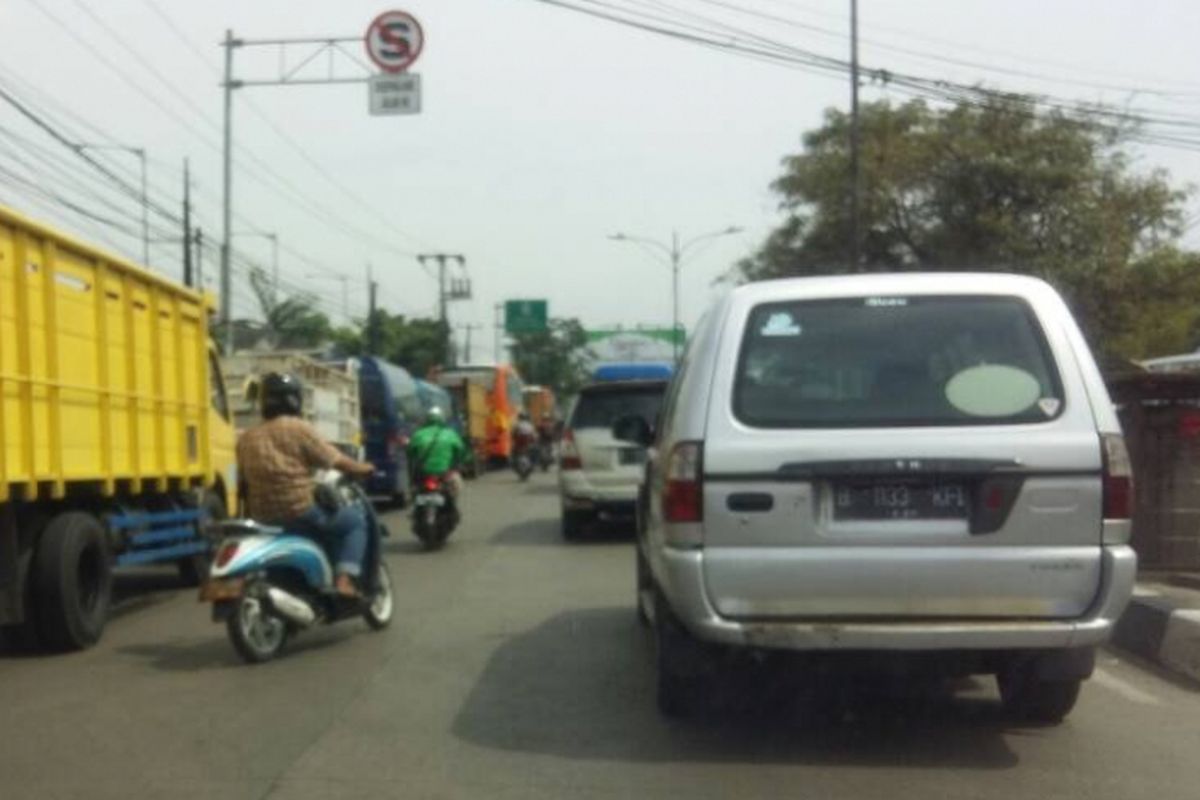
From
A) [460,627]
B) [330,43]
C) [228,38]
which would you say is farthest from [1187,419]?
[228,38]

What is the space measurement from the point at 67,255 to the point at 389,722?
4.39 m

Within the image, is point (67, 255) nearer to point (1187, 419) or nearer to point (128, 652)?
point (128, 652)

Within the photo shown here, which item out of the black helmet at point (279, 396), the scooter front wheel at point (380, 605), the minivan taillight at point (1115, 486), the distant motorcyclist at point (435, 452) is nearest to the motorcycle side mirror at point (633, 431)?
the scooter front wheel at point (380, 605)

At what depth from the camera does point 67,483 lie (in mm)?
11039

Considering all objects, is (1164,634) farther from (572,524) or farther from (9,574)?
(572,524)

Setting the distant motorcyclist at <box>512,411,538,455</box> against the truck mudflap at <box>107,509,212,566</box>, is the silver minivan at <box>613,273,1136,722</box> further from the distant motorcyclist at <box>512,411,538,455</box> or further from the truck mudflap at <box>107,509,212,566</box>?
the distant motorcyclist at <box>512,411,538,455</box>

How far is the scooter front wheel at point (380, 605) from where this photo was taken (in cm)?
1140

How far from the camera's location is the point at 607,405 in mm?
19250

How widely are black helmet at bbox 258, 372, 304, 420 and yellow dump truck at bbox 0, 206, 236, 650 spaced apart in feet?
4.02

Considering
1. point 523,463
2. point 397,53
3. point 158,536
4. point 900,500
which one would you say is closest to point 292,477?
point 158,536

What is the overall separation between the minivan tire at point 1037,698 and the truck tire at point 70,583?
5.73 metres

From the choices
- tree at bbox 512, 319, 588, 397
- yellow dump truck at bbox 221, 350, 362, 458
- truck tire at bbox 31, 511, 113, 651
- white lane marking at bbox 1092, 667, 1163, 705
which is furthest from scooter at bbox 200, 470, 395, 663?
tree at bbox 512, 319, 588, 397

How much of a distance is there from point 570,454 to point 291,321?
47.3 m

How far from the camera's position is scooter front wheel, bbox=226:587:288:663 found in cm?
996
